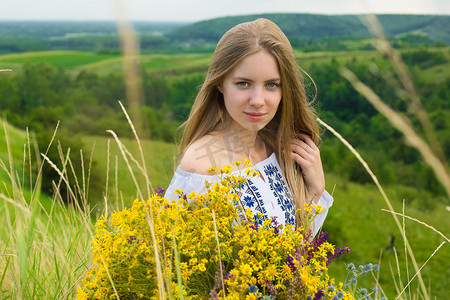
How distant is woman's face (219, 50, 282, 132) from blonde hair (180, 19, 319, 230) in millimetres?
46

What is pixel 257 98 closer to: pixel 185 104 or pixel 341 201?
pixel 341 201

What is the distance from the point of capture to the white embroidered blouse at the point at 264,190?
252 cm

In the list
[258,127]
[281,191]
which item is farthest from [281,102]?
[281,191]

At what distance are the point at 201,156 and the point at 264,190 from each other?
1.53 ft

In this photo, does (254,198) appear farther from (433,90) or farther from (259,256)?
(433,90)

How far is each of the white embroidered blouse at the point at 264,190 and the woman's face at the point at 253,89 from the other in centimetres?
37

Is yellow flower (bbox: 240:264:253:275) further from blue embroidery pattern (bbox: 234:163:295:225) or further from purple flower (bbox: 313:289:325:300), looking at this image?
blue embroidery pattern (bbox: 234:163:295:225)

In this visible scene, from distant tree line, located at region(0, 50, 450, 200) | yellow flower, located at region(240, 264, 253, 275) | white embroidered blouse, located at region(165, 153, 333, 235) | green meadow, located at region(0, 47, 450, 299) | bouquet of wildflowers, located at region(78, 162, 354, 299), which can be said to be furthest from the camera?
distant tree line, located at region(0, 50, 450, 200)

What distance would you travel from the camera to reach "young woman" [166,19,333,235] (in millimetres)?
2631

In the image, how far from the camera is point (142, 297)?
6.33 ft

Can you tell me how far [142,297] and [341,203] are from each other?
36686mm

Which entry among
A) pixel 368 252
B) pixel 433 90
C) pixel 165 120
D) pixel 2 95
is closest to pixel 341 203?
pixel 368 252

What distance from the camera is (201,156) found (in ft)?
8.66

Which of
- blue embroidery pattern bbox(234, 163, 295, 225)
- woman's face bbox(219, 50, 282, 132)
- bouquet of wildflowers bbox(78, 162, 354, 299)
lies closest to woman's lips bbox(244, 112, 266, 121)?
woman's face bbox(219, 50, 282, 132)
